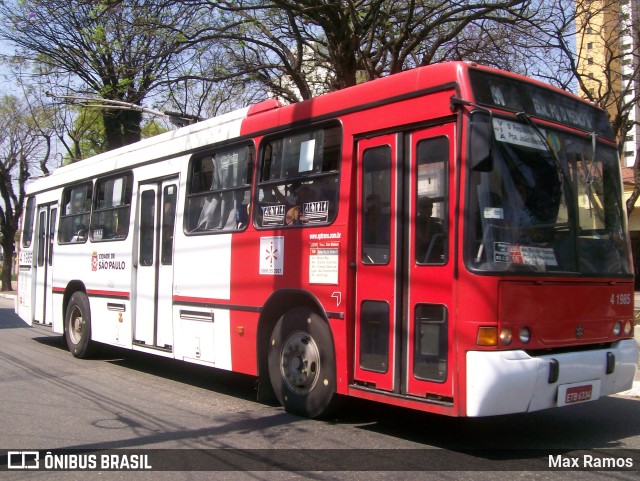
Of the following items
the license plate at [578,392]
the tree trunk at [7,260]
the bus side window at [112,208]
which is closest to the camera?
the license plate at [578,392]

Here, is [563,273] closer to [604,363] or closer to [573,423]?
[604,363]

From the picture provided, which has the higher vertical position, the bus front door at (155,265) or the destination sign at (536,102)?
the destination sign at (536,102)

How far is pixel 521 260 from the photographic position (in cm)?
520

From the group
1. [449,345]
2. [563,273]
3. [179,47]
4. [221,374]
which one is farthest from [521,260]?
[179,47]

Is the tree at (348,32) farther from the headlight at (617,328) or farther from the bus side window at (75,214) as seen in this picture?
the headlight at (617,328)

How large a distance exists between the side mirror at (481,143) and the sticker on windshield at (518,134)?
0.13 meters

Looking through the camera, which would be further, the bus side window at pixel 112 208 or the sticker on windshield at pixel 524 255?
the bus side window at pixel 112 208

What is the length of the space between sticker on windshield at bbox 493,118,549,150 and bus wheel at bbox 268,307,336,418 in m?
2.47

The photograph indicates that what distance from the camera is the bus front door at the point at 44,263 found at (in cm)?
1250

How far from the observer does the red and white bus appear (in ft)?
16.8

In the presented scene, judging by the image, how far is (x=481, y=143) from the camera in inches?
202

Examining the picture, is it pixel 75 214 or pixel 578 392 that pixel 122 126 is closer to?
pixel 75 214

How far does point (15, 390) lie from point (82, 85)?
1422 cm

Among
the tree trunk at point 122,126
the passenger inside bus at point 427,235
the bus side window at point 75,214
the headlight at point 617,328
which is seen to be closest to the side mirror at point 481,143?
the passenger inside bus at point 427,235
